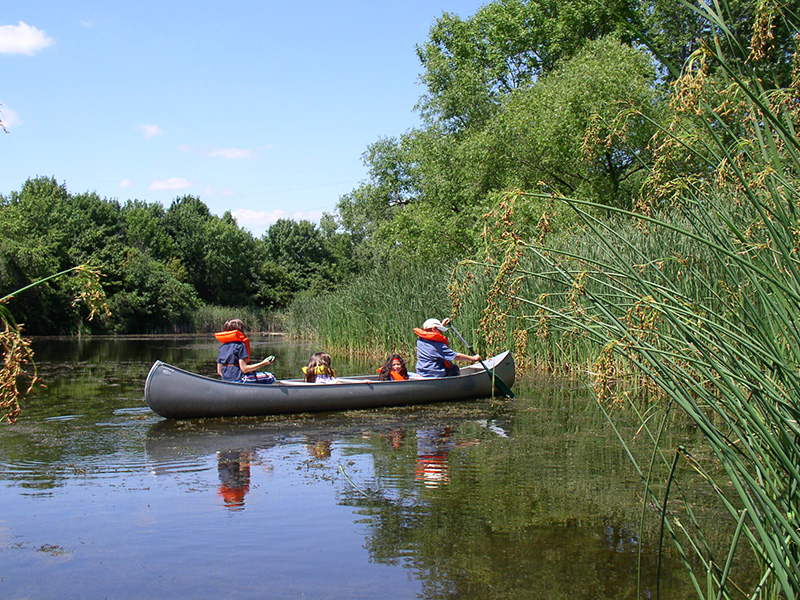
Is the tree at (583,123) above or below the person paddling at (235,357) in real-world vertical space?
above

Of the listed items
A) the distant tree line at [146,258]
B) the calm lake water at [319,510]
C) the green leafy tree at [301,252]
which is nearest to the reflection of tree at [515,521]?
the calm lake water at [319,510]

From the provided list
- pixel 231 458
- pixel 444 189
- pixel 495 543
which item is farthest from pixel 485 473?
pixel 444 189

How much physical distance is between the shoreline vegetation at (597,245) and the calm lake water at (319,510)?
2.08 feet

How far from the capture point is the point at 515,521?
4.94 metres

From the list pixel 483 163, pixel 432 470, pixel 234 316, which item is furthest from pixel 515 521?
pixel 234 316

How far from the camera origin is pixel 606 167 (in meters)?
18.3

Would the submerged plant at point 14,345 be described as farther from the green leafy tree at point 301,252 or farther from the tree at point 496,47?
the green leafy tree at point 301,252

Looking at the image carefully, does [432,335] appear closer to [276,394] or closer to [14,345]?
[276,394]

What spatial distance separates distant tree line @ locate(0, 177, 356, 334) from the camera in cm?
3434

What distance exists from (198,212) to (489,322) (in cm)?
5840

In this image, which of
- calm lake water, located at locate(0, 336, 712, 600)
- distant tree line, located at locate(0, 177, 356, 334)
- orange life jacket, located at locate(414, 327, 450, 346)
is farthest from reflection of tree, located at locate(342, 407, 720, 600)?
distant tree line, located at locate(0, 177, 356, 334)

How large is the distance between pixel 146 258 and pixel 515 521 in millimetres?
40542

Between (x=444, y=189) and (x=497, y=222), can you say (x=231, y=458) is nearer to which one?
(x=497, y=222)

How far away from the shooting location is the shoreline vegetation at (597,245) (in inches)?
94.7
